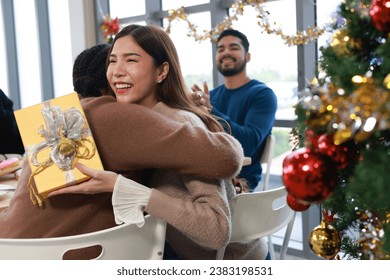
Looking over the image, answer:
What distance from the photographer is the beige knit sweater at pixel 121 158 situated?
1.26m

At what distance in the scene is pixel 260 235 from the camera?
1.64 m

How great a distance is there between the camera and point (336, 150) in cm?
72

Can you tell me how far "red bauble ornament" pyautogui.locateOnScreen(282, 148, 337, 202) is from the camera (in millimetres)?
694

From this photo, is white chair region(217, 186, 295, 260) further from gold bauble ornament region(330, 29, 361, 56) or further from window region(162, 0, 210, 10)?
window region(162, 0, 210, 10)

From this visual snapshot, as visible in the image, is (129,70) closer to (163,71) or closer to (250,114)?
(163,71)

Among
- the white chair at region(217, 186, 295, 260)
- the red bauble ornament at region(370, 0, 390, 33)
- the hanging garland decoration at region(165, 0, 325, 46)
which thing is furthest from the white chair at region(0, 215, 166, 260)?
the hanging garland decoration at region(165, 0, 325, 46)

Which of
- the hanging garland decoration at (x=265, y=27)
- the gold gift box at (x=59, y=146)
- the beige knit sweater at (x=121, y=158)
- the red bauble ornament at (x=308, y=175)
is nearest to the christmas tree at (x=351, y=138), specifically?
the red bauble ornament at (x=308, y=175)

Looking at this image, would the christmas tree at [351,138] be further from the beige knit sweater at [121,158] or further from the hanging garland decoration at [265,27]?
the hanging garland decoration at [265,27]


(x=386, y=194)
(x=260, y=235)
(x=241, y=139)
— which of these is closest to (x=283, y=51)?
(x=241, y=139)

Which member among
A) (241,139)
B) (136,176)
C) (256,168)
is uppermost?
(136,176)

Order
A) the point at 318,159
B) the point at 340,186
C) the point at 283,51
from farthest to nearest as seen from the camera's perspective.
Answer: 1. the point at 283,51
2. the point at 340,186
3. the point at 318,159

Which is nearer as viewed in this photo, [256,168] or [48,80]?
[256,168]

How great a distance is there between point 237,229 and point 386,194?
100 cm
